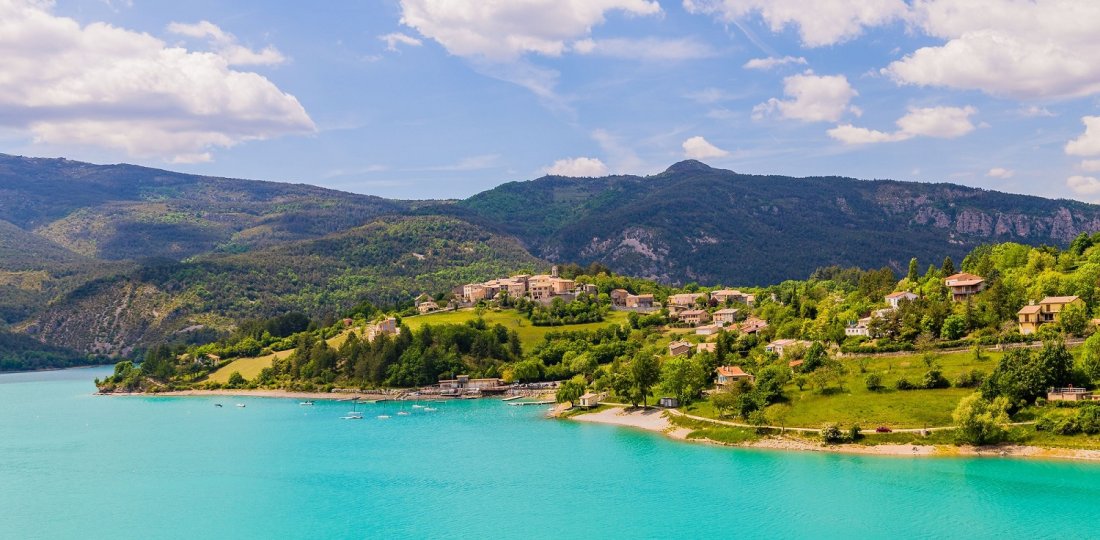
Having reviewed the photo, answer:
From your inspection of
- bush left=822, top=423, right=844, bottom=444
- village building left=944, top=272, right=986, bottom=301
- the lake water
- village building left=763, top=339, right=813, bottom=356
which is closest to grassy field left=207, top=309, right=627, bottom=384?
village building left=763, top=339, right=813, bottom=356

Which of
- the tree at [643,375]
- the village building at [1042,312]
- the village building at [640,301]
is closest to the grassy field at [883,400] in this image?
the village building at [1042,312]

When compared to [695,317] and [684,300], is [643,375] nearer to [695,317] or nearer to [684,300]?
[695,317]

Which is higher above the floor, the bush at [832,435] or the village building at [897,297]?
the village building at [897,297]

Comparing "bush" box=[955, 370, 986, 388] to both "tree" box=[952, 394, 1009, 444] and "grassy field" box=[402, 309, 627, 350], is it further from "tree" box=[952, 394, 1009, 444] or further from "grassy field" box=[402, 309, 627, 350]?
"grassy field" box=[402, 309, 627, 350]

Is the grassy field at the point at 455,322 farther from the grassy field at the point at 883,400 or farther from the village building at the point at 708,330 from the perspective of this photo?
the grassy field at the point at 883,400

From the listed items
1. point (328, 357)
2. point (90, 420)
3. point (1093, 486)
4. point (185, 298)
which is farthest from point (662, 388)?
point (185, 298)

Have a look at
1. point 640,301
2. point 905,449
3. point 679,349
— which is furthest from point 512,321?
point 905,449

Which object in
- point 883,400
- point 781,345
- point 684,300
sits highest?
point 684,300
